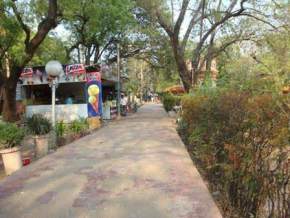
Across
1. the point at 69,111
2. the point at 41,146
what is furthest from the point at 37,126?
the point at 69,111

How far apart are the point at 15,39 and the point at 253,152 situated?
11853 mm

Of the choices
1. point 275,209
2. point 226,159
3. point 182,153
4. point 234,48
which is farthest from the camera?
point 234,48

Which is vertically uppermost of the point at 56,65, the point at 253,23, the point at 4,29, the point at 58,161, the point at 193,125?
the point at 253,23

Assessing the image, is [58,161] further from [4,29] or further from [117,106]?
[117,106]

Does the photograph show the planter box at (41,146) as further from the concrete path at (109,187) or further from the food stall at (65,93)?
the food stall at (65,93)

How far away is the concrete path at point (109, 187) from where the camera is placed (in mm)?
4543

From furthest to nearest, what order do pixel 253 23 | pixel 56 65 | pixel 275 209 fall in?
1. pixel 253 23
2. pixel 56 65
3. pixel 275 209

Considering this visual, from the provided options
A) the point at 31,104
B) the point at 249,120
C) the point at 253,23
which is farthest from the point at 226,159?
the point at 253,23

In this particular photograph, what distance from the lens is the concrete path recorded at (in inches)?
179

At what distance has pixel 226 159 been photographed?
5.44 metres

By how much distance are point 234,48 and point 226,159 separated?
20867mm

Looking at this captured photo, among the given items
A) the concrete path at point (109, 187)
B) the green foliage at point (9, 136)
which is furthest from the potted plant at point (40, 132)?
the green foliage at point (9, 136)

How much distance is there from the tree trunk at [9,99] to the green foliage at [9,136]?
6899mm

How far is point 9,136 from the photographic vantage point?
285 inches
